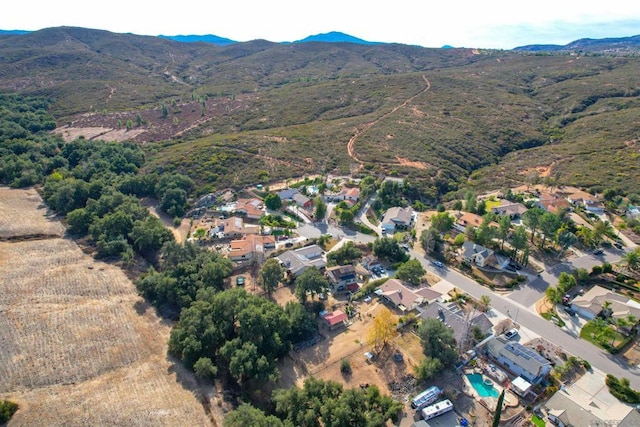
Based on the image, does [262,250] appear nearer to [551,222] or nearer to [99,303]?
[99,303]

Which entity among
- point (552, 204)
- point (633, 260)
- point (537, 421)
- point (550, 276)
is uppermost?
point (552, 204)

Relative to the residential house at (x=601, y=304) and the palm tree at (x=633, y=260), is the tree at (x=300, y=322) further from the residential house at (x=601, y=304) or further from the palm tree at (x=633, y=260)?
the palm tree at (x=633, y=260)

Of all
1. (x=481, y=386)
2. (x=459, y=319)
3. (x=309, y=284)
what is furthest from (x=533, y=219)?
(x=309, y=284)

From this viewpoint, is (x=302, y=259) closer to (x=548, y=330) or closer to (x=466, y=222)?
(x=466, y=222)

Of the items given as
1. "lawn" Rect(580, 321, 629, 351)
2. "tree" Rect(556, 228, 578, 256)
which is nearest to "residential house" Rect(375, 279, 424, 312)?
"lawn" Rect(580, 321, 629, 351)

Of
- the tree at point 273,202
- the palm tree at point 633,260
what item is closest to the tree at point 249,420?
the tree at point 273,202

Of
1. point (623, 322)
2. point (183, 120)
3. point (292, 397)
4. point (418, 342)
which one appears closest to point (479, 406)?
point (418, 342)
